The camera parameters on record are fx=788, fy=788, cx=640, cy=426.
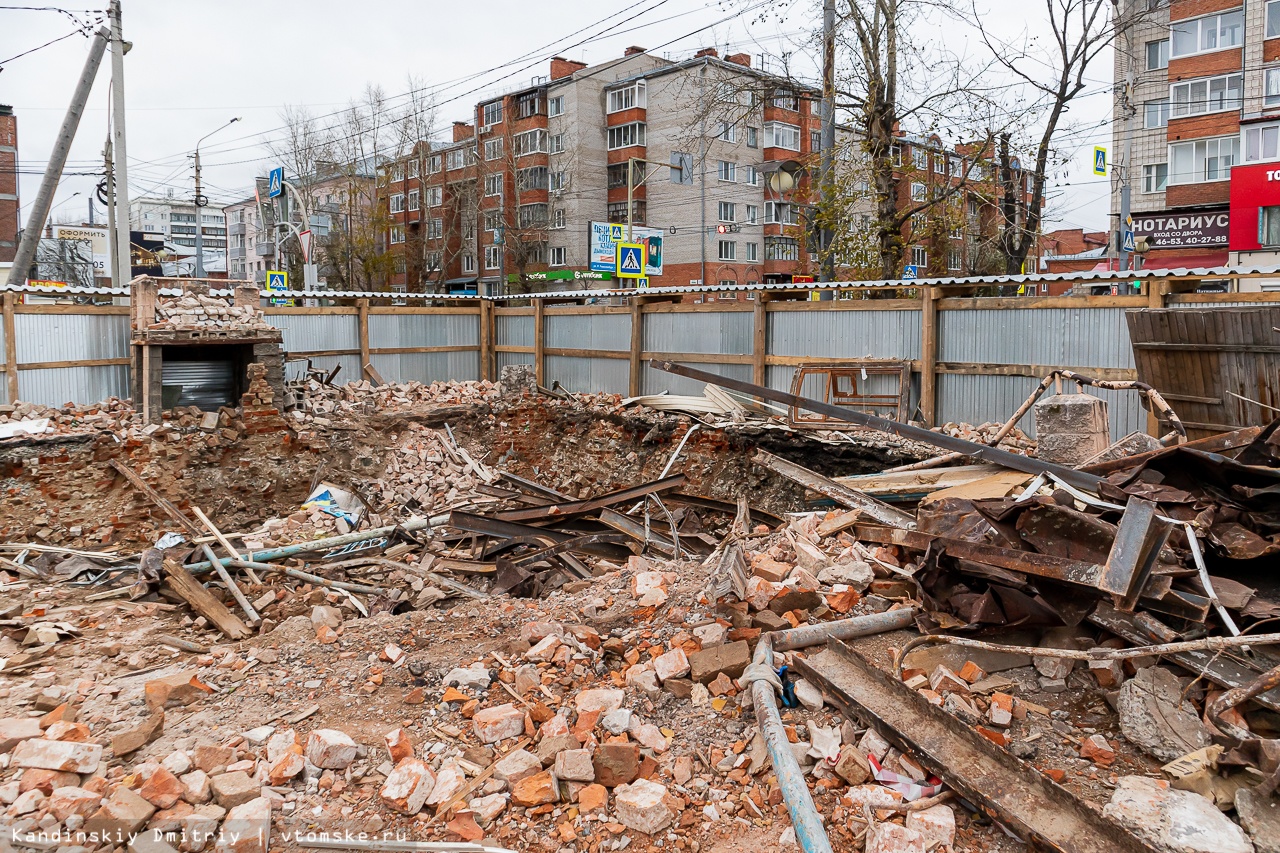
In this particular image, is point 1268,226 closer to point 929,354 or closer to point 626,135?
point 929,354

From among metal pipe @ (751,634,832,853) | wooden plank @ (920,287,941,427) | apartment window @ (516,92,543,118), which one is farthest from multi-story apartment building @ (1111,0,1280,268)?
apartment window @ (516,92,543,118)

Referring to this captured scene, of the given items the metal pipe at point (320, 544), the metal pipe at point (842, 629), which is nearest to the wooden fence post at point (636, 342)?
the metal pipe at point (320, 544)

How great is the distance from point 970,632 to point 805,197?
1237 centimetres

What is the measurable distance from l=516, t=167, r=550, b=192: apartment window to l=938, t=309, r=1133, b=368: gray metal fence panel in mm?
32310

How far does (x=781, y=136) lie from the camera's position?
37.8 m

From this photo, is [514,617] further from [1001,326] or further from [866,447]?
[1001,326]

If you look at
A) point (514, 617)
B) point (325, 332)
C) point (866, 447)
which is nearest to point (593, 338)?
point (325, 332)

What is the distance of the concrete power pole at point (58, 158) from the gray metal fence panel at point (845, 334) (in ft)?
41.2

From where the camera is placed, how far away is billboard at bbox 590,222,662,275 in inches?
734

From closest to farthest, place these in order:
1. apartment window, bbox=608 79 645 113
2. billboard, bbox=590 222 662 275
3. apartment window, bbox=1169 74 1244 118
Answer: billboard, bbox=590 222 662 275, apartment window, bbox=1169 74 1244 118, apartment window, bbox=608 79 645 113

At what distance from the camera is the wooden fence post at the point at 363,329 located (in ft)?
48.1

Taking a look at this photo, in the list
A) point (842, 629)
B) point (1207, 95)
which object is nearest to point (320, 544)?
point (842, 629)

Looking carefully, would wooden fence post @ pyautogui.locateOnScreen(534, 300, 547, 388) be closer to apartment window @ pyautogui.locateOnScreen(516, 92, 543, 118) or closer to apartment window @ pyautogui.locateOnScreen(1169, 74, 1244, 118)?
apartment window @ pyautogui.locateOnScreen(1169, 74, 1244, 118)

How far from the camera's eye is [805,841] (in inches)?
115
